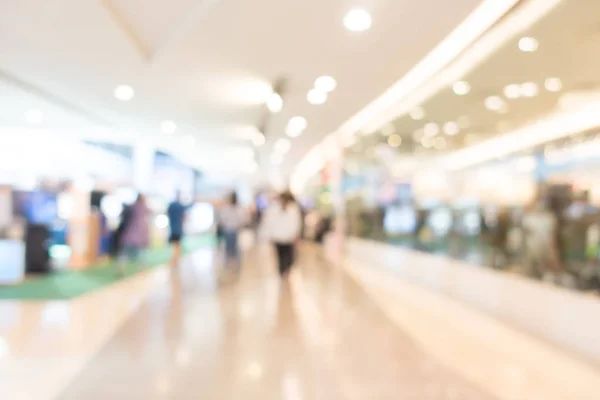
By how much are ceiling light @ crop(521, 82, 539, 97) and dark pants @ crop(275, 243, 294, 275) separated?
4.28 metres

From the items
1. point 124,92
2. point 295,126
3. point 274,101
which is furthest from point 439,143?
point 124,92

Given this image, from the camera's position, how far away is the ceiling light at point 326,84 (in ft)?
25.5

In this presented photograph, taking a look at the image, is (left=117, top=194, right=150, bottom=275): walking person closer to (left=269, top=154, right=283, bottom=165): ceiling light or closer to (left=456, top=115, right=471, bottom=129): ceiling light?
(left=456, top=115, right=471, bottom=129): ceiling light

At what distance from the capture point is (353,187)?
16328 mm

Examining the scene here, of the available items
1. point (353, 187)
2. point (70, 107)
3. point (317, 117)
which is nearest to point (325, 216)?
point (353, 187)

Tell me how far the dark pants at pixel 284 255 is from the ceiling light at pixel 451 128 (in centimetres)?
354

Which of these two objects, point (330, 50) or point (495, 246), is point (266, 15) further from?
point (495, 246)

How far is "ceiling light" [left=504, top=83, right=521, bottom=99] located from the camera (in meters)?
7.51

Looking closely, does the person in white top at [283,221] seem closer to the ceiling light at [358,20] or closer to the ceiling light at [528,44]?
the ceiling light at [358,20]

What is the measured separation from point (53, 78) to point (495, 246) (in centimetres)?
689

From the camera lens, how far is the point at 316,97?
9078 mm

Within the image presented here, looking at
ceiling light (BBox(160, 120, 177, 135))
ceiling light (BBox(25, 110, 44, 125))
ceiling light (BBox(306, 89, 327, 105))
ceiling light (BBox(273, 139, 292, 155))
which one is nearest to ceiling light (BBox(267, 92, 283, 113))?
ceiling light (BBox(306, 89, 327, 105))

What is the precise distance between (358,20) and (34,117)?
9592mm

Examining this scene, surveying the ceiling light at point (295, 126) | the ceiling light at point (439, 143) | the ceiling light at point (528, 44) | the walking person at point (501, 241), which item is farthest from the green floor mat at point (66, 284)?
the ceiling light at point (528, 44)
